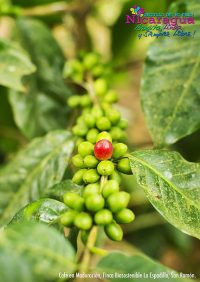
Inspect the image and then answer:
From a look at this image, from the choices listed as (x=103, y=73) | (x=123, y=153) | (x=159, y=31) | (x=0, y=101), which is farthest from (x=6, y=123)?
(x=123, y=153)

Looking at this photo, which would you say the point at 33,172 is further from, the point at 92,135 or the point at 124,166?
the point at 124,166

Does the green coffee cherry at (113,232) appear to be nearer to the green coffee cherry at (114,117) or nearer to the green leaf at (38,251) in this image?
the green leaf at (38,251)

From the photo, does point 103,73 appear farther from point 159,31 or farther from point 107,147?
point 107,147

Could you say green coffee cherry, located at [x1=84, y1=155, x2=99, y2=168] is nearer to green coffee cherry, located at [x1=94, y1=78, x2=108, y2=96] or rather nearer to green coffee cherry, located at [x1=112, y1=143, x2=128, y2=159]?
green coffee cherry, located at [x1=112, y1=143, x2=128, y2=159]

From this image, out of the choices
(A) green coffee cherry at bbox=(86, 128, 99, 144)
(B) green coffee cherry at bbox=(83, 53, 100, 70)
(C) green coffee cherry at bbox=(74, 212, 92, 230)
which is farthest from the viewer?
(B) green coffee cherry at bbox=(83, 53, 100, 70)

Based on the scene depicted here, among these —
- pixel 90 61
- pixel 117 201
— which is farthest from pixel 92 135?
pixel 90 61

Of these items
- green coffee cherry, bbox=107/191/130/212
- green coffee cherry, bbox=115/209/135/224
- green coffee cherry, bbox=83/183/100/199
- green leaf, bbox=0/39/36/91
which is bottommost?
green coffee cherry, bbox=115/209/135/224

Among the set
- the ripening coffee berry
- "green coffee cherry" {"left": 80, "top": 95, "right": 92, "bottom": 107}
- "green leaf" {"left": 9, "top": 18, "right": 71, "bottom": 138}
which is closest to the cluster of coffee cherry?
the ripening coffee berry

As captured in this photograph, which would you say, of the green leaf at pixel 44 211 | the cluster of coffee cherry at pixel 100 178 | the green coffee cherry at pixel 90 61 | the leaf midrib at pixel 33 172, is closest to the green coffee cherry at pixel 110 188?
the cluster of coffee cherry at pixel 100 178
